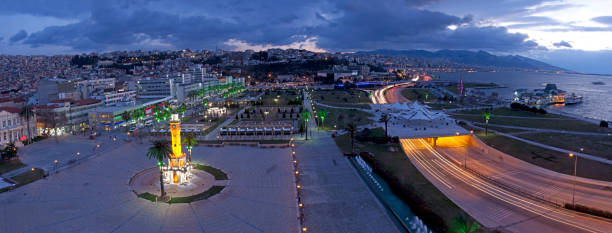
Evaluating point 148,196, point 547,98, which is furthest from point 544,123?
point 547,98

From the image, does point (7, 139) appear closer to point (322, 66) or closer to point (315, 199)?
point (315, 199)

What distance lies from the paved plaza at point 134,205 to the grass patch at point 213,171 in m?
0.62

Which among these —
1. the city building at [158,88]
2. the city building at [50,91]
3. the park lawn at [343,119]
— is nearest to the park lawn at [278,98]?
the park lawn at [343,119]

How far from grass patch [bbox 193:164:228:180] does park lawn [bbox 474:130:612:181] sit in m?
26.8

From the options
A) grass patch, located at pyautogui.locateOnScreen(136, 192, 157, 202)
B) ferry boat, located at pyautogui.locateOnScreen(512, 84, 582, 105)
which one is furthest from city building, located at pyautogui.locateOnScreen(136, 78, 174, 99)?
ferry boat, located at pyautogui.locateOnScreen(512, 84, 582, 105)

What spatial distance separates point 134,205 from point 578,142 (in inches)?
1642

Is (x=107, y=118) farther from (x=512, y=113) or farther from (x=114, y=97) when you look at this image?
(x=512, y=113)

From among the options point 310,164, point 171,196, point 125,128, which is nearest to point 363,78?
point 125,128

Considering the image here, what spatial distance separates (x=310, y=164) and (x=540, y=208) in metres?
17.3

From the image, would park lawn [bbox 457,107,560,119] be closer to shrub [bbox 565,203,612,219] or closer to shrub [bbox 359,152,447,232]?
shrub [bbox 359,152,447,232]

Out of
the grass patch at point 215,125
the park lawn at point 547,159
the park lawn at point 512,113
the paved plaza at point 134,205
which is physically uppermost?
the park lawn at point 512,113

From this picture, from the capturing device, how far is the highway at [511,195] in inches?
770

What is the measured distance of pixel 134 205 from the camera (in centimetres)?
2255

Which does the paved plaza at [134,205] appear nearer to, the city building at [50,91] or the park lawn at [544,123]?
the park lawn at [544,123]
